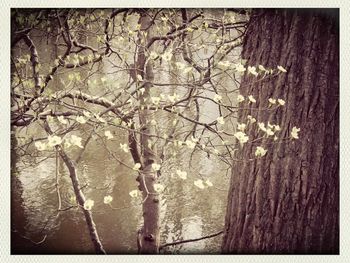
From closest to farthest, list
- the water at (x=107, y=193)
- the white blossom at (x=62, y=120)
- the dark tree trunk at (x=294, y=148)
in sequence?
the dark tree trunk at (x=294, y=148) < the white blossom at (x=62, y=120) < the water at (x=107, y=193)

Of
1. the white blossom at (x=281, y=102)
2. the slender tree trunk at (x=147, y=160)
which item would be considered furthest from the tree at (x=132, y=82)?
the white blossom at (x=281, y=102)

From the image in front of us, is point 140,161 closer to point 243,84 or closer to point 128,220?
point 128,220

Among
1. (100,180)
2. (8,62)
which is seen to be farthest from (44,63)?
(100,180)

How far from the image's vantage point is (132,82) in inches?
57.9

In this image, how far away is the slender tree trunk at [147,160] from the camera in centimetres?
145

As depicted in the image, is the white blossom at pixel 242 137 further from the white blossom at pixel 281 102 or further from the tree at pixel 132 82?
the white blossom at pixel 281 102

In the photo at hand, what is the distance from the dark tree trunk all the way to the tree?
20 cm

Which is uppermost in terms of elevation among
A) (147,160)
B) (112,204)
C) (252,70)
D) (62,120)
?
(252,70)

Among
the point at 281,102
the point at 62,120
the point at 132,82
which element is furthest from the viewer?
the point at 132,82

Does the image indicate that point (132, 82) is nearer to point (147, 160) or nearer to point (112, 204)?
point (147, 160)

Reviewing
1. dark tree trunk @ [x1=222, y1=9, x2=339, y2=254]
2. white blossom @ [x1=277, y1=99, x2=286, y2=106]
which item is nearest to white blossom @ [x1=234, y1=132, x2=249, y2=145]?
dark tree trunk @ [x1=222, y1=9, x2=339, y2=254]

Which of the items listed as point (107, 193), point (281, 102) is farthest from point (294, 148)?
point (107, 193)

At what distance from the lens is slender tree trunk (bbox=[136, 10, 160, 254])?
57.2 inches

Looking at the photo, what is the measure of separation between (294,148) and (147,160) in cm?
70
